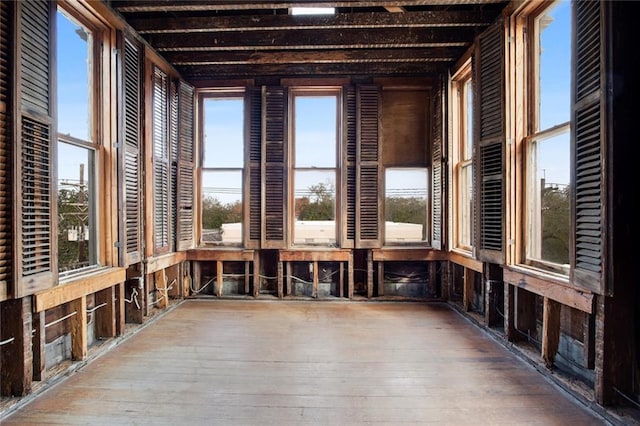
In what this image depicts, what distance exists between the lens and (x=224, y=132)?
4.97 metres

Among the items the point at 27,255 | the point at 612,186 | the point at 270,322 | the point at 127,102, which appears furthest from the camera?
the point at 270,322

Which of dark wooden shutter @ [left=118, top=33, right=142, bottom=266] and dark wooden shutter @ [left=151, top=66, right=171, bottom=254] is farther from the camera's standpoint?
dark wooden shutter @ [left=151, top=66, right=171, bottom=254]

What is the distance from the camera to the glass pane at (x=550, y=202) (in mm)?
2725

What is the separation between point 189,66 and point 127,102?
1.49 metres

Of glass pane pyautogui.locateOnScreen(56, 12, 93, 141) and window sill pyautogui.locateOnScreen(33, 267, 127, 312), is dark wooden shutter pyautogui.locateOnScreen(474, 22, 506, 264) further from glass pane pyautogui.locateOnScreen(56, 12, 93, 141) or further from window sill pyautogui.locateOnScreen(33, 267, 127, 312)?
glass pane pyautogui.locateOnScreen(56, 12, 93, 141)

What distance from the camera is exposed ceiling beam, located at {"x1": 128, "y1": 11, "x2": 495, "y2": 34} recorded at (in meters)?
3.61

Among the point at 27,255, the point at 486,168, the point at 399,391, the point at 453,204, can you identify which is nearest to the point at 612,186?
the point at 486,168

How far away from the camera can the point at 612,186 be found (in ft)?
6.64

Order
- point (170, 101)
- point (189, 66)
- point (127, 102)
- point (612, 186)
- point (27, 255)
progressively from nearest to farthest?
point (612, 186) < point (27, 255) < point (127, 102) < point (170, 101) < point (189, 66)

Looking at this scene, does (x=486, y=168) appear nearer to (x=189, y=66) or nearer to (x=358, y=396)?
(x=358, y=396)

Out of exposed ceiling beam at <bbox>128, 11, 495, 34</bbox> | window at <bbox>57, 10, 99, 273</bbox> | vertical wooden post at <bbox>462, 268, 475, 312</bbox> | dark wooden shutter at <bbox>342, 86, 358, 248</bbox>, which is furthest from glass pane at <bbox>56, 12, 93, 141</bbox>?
vertical wooden post at <bbox>462, 268, 475, 312</bbox>

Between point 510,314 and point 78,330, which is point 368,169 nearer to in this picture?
point 510,314

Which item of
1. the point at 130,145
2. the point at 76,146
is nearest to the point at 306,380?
the point at 76,146

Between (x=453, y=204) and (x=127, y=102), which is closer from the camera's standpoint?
(x=127, y=102)
